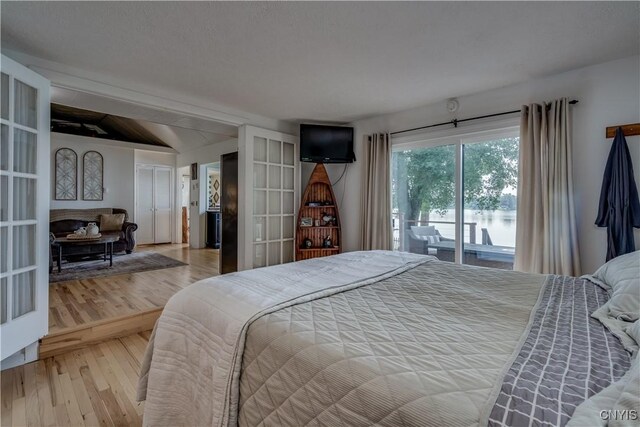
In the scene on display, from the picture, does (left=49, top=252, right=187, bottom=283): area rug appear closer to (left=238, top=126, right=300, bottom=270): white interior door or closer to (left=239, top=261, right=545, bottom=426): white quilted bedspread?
(left=238, top=126, right=300, bottom=270): white interior door

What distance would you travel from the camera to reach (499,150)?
2.98 metres

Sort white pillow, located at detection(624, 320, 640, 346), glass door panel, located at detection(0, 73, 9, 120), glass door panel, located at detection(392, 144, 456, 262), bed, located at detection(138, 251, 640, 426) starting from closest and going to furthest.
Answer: bed, located at detection(138, 251, 640, 426) < white pillow, located at detection(624, 320, 640, 346) < glass door panel, located at detection(0, 73, 9, 120) < glass door panel, located at detection(392, 144, 456, 262)

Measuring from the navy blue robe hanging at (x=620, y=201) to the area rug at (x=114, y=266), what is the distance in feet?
18.0

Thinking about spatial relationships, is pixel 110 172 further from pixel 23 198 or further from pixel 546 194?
pixel 546 194

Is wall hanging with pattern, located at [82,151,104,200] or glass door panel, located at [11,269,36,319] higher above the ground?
wall hanging with pattern, located at [82,151,104,200]

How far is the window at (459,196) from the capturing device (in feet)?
9.66

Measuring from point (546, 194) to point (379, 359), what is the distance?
248 centimetres

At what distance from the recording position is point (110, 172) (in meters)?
6.76

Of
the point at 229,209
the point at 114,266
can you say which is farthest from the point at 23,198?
the point at 114,266

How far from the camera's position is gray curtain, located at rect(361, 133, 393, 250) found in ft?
11.8

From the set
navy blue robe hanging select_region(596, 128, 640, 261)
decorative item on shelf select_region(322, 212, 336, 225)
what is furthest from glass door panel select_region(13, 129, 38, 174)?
navy blue robe hanging select_region(596, 128, 640, 261)

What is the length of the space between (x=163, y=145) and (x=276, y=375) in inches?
312

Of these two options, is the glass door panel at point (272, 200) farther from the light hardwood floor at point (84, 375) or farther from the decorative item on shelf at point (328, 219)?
the light hardwood floor at point (84, 375)

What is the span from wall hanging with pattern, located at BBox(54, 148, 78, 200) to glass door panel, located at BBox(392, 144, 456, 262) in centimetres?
660
